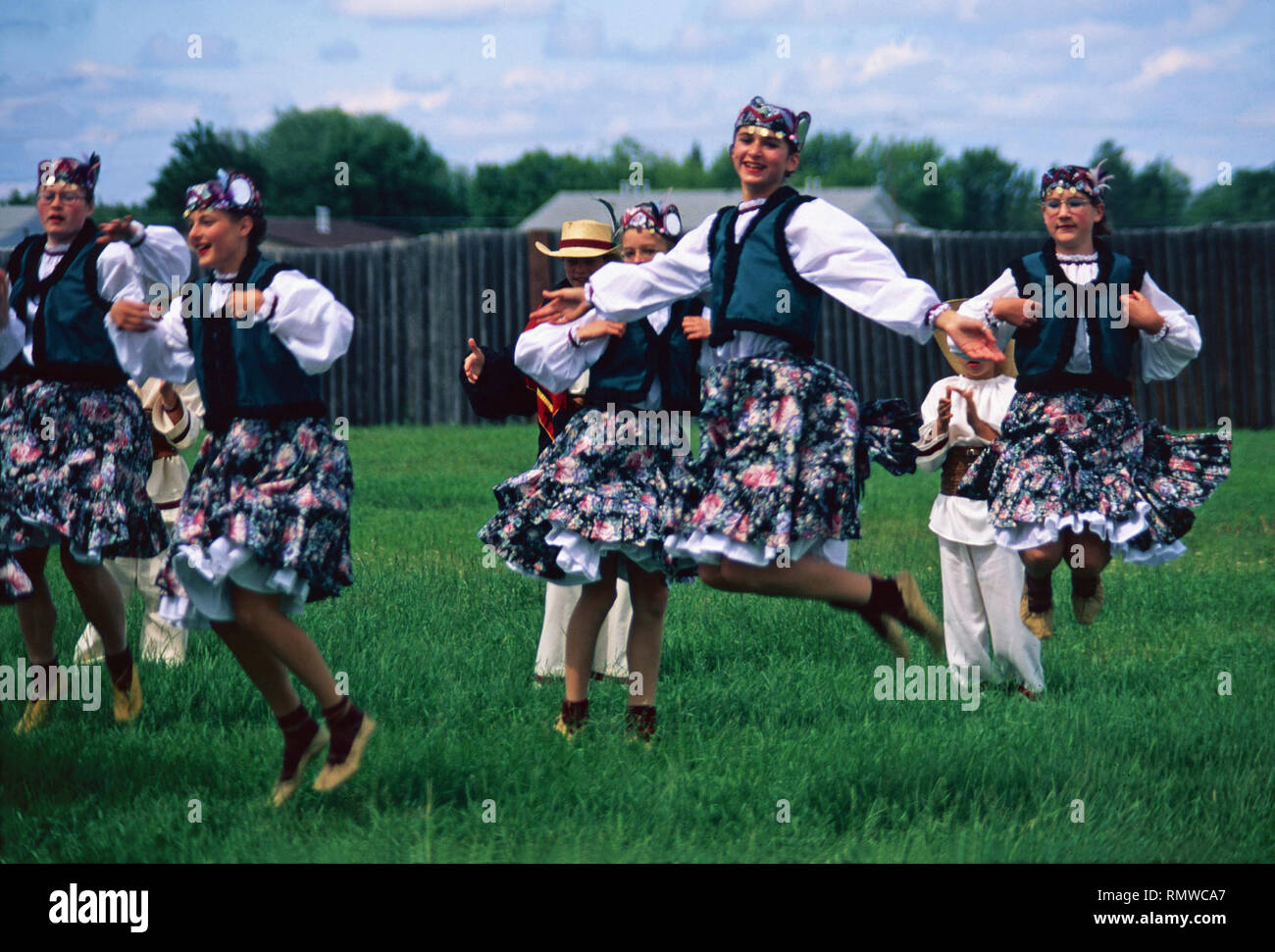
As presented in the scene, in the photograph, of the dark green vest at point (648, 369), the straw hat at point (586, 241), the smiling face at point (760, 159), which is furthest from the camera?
the straw hat at point (586, 241)

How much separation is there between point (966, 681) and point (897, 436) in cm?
189

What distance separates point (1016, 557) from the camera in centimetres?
696

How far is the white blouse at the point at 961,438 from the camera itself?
22.7 ft

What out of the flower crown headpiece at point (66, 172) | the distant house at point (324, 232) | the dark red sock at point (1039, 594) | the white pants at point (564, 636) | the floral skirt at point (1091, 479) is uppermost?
the distant house at point (324, 232)

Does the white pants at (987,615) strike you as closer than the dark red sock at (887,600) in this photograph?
No

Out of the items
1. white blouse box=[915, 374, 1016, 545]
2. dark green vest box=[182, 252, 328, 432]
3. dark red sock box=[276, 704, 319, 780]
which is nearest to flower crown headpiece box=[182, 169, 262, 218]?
dark green vest box=[182, 252, 328, 432]

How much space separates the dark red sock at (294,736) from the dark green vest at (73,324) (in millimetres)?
1787

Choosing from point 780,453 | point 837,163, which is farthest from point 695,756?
point 837,163

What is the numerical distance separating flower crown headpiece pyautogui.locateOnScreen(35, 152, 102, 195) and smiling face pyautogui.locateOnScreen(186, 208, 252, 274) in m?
1.23

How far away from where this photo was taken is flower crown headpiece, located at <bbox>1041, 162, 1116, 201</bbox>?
6012 millimetres

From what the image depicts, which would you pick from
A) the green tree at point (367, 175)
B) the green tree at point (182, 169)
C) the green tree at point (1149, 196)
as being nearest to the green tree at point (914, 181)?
the green tree at point (1149, 196)

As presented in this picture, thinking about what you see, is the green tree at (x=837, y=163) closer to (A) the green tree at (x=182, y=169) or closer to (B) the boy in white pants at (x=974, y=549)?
(A) the green tree at (x=182, y=169)
